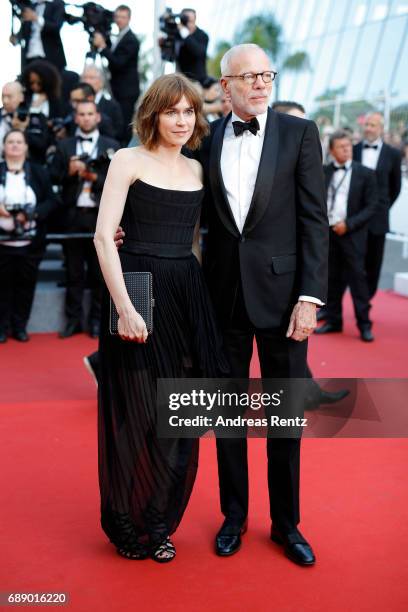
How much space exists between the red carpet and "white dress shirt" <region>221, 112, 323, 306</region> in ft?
Result: 3.03

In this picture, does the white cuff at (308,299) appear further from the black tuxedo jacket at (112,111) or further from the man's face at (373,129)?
the black tuxedo jacket at (112,111)

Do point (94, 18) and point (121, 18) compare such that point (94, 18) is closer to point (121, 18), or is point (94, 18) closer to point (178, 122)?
point (121, 18)

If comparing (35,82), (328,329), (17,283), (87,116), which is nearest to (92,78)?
(35,82)

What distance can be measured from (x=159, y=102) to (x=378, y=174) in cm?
516

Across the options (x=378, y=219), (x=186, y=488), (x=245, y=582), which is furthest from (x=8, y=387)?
(x=378, y=219)

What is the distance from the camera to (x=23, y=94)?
7.61 meters

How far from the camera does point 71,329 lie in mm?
6902

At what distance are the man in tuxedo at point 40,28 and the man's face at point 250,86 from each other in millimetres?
6085

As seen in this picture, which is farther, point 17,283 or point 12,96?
point 12,96

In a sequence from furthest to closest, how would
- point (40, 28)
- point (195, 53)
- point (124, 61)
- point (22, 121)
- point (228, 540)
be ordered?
point (124, 61) < point (40, 28) < point (195, 53) < point (22, 121) < point (228, 540)

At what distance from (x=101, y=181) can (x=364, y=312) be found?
2.36 m

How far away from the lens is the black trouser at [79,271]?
6.87 metres

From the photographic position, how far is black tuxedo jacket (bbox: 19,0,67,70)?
848 centimetres

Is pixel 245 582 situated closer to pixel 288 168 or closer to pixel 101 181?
pixel 288 168
